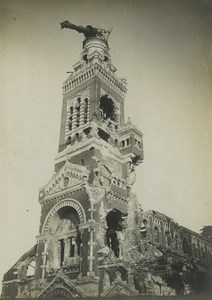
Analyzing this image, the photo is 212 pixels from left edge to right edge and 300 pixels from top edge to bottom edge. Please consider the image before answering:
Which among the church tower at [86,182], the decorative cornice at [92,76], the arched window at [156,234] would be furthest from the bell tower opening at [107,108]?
the arched window at [156,234]

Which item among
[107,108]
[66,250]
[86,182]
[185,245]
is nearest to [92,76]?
[107,108]

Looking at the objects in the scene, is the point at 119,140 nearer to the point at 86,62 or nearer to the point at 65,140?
the point at 65,140

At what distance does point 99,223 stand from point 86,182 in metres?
2.41

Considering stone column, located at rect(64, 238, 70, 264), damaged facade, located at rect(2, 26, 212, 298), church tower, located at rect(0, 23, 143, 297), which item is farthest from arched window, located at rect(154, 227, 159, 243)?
stone column, located at rect(64, 238, 70, 264)

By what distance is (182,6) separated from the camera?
14188 millimetres

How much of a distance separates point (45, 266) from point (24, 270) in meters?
1.88

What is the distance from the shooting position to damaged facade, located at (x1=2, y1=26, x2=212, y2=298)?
1678 cm

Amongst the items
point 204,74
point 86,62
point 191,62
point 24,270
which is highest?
point 86,62

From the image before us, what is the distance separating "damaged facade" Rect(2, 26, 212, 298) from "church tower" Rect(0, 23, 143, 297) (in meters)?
0.05

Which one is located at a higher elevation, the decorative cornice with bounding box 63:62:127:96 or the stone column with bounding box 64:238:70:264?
the decorative cornice with bounding box 63:62:127:96

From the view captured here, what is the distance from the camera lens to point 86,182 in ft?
63.3

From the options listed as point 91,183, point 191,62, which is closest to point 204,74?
point 191,62

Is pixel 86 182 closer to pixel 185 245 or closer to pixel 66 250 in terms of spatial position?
pixel 66 250

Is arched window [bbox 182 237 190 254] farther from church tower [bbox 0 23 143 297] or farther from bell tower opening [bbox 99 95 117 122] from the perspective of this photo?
bell tower opening [bbox 99 95 117 122]
